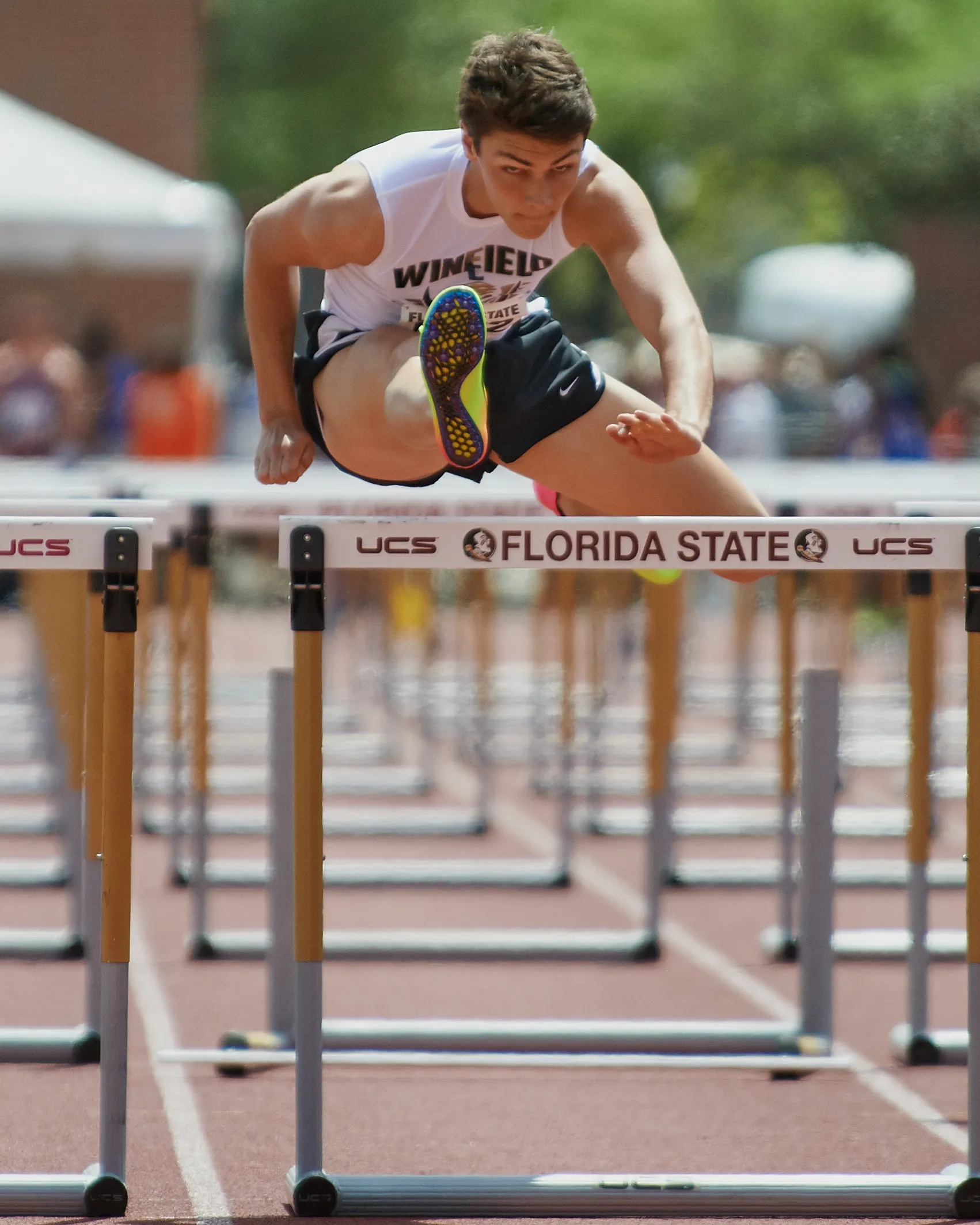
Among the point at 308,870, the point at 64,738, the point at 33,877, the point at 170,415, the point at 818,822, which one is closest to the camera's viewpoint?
the point at 308,870

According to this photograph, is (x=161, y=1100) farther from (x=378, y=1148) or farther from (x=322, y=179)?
(x=322, y=179)

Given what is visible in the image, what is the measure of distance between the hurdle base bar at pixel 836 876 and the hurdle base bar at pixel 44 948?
2343 mm

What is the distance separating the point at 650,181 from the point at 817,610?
1014 inches

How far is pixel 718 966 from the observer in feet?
22.6

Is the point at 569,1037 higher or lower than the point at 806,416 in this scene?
lower

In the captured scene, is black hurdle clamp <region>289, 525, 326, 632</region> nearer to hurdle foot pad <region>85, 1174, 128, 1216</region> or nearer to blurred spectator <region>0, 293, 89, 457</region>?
hurdle foot pad <region>85, 1174, 128, 1216</region>

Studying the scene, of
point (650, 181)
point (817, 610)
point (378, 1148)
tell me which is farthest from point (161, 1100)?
point (650, 181)

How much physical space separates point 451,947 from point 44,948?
Result: 130cm

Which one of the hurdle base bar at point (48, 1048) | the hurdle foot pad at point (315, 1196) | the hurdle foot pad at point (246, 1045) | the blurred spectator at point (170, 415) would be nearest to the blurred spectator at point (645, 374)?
the blurred spectator at point (170, 415)

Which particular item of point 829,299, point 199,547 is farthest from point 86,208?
point 829,299

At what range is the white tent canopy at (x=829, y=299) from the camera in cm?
3048

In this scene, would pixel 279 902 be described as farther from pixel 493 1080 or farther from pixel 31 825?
pixel 31 825

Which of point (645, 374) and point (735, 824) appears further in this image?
point (645, 374)

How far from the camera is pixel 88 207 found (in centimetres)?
1688
